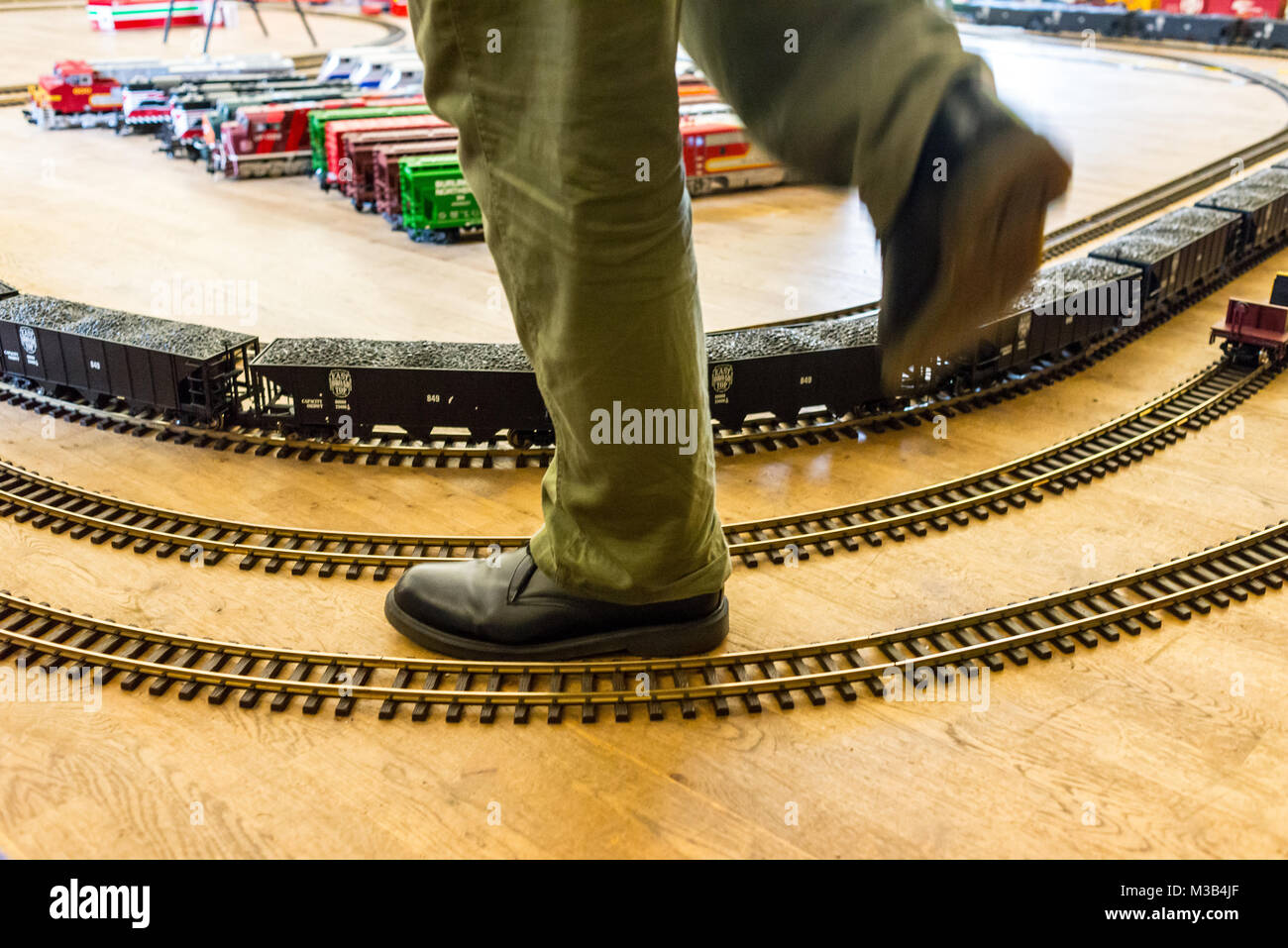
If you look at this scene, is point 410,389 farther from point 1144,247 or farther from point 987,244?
point 1144,247

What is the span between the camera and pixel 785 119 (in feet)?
7.41

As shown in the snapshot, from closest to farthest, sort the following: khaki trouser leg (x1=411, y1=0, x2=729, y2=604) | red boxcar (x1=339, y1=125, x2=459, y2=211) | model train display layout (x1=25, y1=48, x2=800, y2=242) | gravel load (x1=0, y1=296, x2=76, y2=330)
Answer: khaki trouser leg (x1=411, y1=0, x2=729, y2=604) < gravel load (x1=0, y1=296, x2=76, y2=330) < model train display layout (x1=25, y1=48, x2=800, y2=242) < red boxcar (x1=339, y1=125, x2=459, y2=211)

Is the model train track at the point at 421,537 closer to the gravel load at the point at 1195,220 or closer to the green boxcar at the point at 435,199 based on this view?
the gravel load at the point at 1195,220

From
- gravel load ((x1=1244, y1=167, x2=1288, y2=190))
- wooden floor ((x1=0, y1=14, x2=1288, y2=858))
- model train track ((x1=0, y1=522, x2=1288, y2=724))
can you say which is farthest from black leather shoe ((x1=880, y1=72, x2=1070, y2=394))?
gravel load ((x1=1244, y1=167, x2=1288, y2=190))

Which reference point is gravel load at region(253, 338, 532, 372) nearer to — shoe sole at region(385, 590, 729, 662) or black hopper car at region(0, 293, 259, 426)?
black hopper car at region(0, 293, 259, 426)

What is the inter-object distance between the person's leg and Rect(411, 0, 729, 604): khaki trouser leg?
4.08ft

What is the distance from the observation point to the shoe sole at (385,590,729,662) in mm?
5227

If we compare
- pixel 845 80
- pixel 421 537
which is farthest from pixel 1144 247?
pixel 845 80

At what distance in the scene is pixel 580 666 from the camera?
5.31m

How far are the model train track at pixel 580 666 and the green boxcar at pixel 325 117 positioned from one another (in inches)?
460

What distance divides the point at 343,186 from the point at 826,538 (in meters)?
11.6

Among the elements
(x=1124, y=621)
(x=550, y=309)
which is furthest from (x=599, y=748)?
(x=1124, y=621)

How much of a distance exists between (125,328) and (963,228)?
7879mm

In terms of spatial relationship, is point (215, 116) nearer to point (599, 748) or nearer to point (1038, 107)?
point (599, 748)
